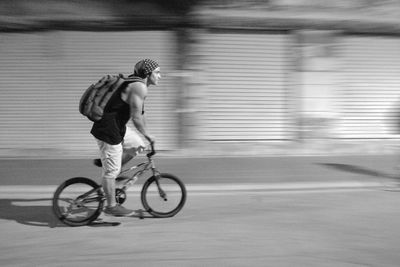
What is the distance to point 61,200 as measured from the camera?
206 inches

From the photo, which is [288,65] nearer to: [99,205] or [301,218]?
[301,218]

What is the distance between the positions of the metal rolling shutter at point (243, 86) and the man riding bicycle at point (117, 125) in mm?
5211

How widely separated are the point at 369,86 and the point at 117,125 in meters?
7.34

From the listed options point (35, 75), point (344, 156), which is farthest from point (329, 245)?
point (35, 75)

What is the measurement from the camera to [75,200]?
525 cm

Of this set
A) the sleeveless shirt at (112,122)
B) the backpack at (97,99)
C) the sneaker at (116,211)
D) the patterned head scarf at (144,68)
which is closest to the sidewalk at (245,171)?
the sneaker at (116,211)

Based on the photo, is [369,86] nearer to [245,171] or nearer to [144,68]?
[245,171]

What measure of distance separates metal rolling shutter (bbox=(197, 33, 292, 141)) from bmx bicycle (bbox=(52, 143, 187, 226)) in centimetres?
490

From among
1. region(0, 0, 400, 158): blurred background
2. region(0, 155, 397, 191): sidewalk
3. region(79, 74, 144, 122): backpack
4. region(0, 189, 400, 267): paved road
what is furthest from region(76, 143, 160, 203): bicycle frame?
region(0, 0, 400, 158): blurred background

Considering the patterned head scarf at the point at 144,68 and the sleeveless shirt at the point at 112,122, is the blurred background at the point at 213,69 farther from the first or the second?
the sleeveless shirt at the point at 112,122

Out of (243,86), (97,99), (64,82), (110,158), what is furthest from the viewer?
(243,86)

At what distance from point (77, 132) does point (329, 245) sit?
280 inches

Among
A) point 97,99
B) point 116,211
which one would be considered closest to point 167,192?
point 116,211

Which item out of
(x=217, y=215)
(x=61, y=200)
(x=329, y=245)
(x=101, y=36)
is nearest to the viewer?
(x=329, y=245)
